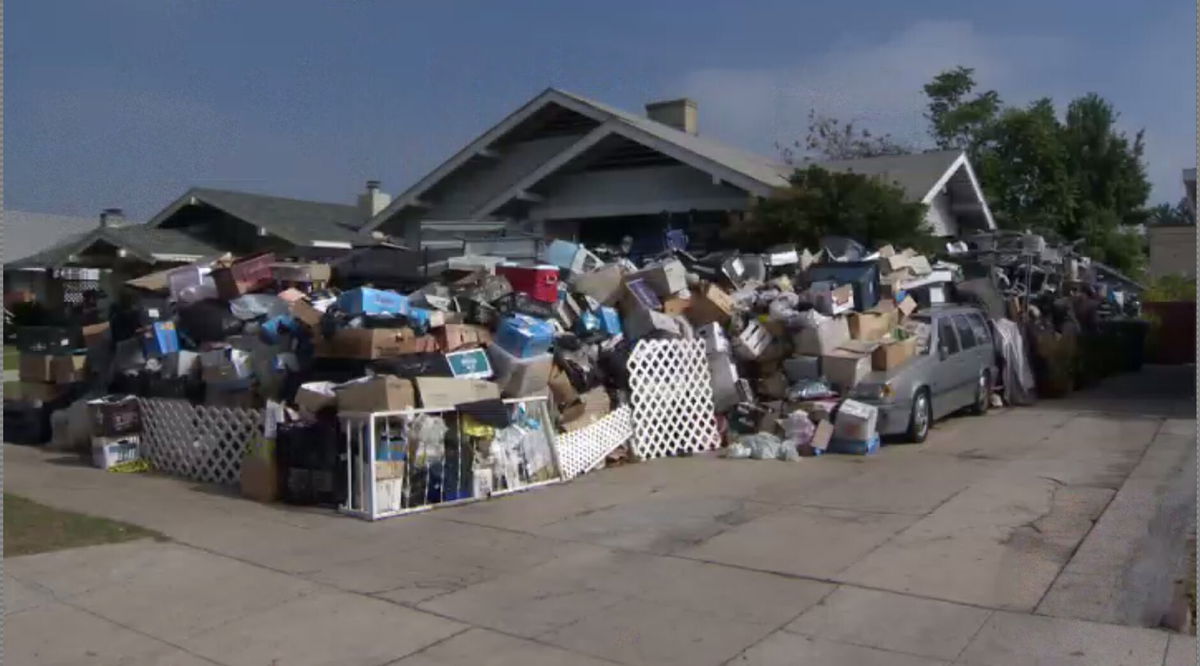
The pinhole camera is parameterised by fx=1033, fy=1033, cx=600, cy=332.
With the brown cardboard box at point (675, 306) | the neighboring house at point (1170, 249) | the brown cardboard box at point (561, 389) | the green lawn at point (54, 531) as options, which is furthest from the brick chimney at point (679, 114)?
the neighboring house at point (1170, 249)

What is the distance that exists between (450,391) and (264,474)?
196 cm

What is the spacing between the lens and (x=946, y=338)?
1412cm

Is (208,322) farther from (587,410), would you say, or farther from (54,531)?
(587,410)

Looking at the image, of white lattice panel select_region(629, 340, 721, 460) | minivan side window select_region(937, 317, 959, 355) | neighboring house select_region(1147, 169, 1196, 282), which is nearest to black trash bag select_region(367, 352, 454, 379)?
white lattice panel select_region(629, 340, 721, 460)

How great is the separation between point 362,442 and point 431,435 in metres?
0.63

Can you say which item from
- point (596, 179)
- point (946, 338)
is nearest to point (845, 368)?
point (946, 338)

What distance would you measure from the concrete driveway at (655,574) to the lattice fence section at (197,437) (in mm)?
387

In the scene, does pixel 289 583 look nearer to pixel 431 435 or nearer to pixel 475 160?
pixel 431 435

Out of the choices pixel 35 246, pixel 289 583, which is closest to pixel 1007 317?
pixel 289 583

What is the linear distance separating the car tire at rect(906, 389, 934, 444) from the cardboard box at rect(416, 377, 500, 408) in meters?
5.45

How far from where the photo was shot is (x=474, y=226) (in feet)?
59.7

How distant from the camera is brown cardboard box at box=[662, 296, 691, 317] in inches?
A: 534

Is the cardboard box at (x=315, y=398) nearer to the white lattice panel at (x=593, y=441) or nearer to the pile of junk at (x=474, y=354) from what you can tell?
the pile of junk at (x=474, y=354)

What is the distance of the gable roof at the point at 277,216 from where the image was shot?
2628cm
